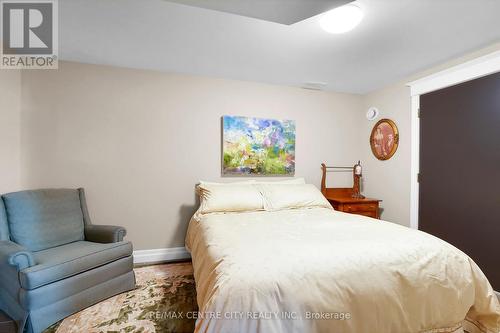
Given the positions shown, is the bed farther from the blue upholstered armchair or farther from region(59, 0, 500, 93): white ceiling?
region(59, 0, 500, 93): white ceiling

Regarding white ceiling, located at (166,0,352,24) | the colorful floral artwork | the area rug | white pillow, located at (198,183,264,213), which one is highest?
white ceiling, located at (166,0,352,24)

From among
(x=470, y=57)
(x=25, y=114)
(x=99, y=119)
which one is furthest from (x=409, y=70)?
(x=25, y=114)

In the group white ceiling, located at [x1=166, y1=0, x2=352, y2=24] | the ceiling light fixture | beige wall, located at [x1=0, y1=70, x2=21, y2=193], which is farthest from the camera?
beige wall, located at [x1=0, y1=70, x2=21, y2=193]

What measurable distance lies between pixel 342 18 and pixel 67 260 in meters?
2.71

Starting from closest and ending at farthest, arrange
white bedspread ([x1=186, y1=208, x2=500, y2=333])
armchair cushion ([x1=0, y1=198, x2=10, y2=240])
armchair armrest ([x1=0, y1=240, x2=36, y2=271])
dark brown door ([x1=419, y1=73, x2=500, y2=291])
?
white bedspread ([x1=186, y1=208, x2=500, y2=333])
armchair armrest ([x1=0, y1=240, x2=36, y2=271])
armchair cushion ([x1=0, y1=198, x2=10, y2=240])
dark brown door ([x1=419, y1=73, x2=500, y2=291])

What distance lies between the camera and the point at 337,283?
1.25 metres

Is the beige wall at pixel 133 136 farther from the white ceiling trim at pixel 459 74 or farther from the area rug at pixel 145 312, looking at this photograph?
the white ceiling trim at pixel 459 74

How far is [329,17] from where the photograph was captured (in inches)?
69.8

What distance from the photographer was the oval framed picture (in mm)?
3193

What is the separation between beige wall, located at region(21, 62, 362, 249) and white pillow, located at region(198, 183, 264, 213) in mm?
468

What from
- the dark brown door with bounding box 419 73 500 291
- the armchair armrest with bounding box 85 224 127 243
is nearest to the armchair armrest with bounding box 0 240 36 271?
the armchair armrest with bounding box 85 224 127 243

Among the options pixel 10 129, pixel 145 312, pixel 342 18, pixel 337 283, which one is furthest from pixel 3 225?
pixel 342 18

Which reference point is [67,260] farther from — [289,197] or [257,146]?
[257,146]

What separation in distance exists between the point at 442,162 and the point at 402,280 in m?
1.89
